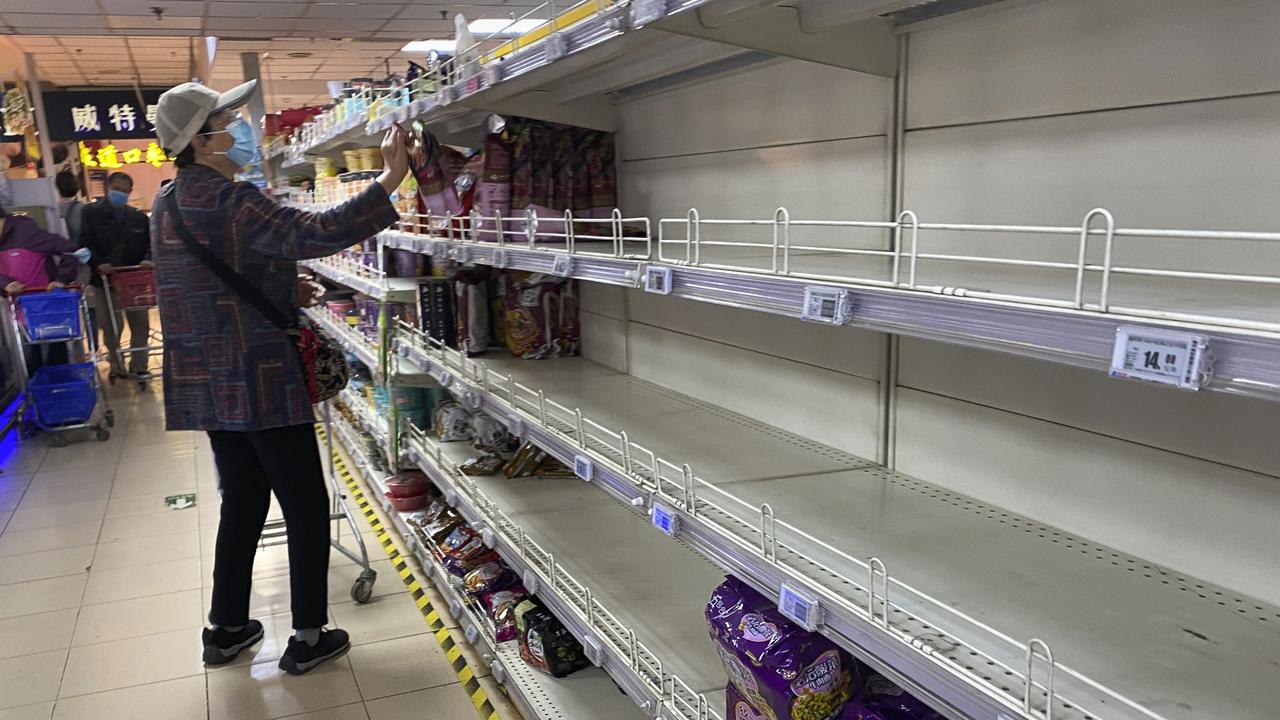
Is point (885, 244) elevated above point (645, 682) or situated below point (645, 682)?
above

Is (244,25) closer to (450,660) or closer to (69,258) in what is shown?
(69,258)

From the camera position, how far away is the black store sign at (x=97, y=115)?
47.2 ft

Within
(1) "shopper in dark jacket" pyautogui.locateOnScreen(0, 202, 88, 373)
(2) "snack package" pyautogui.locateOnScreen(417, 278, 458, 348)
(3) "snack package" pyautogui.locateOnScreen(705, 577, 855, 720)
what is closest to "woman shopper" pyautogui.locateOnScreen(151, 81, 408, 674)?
(2) "snack package" pyautogui.locateOnScreen(417, 278, 458, 348)

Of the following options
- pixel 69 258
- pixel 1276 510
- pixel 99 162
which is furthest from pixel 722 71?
pixel 99 162

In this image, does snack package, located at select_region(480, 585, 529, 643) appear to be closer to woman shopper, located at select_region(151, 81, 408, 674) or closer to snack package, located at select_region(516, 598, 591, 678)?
snack package, located at select_region(516, 598, 591, 678)

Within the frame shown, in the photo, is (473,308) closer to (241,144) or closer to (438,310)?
(438,310)

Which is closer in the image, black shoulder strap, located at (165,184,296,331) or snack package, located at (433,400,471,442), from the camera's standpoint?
black shoulder strap, located at (165,184,296,331)

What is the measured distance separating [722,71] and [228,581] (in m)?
2.40

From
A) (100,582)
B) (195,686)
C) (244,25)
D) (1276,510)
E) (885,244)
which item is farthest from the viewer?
(244,25)

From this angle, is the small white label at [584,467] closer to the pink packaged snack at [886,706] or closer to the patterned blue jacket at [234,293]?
the pink packaged snack at [886,706]

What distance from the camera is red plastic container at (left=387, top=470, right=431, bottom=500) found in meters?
4.11

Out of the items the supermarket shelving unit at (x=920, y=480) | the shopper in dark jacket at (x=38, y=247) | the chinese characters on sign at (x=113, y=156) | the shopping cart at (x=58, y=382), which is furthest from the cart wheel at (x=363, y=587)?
the chinese characters on sign at (x=113, y=156)

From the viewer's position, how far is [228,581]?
3.11 m

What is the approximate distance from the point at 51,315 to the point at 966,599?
677cm
